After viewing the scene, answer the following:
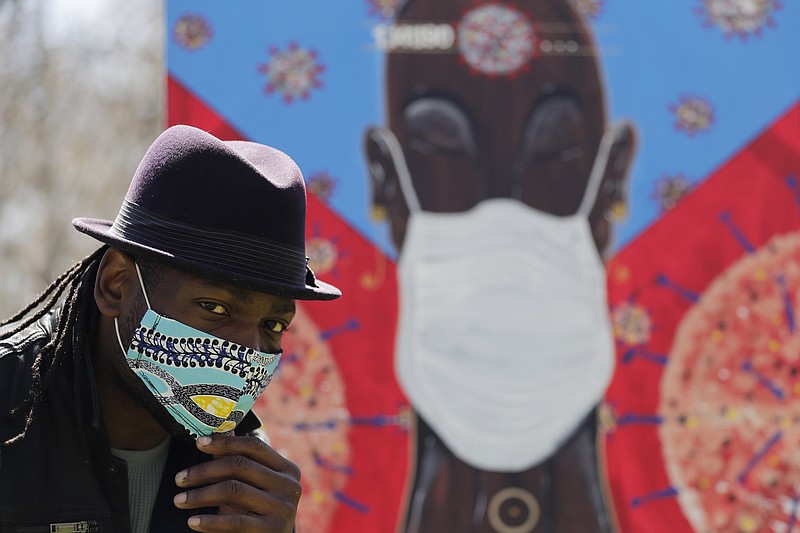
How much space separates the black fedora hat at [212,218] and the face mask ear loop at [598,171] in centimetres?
197

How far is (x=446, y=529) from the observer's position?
11.5ft

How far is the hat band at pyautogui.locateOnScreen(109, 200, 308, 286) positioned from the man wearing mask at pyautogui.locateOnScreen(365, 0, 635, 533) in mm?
1796

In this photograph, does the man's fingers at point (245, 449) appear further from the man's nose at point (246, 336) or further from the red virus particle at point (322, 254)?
the red virus particle at point (322, 254)

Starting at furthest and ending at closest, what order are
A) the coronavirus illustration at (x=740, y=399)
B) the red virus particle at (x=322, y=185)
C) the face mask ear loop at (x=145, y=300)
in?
the red virus particle at (x=322, y=185), the coronavirus illustration at (x=740, y=399), the face mask ear loop at (x=145, y=300)

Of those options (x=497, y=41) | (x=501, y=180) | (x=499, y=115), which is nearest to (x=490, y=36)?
(x=497, y=41)

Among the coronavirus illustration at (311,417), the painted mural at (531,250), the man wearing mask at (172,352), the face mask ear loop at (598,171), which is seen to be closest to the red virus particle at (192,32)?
the painted mural at (531,250)

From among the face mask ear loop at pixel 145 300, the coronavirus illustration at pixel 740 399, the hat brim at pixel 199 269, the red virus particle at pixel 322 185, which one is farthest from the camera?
the red virus particle at pixel 322 185

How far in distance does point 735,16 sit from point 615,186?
30.7 inches

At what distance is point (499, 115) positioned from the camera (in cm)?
367

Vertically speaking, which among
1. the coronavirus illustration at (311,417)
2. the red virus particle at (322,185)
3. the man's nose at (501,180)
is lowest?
the coronavirus illustration at (311,417)

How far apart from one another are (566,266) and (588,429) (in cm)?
58

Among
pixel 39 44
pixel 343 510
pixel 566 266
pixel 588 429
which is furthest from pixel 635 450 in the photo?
pixel 39 44

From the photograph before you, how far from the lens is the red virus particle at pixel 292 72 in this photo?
3.64m

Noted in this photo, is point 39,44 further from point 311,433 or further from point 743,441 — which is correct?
point 743,441
